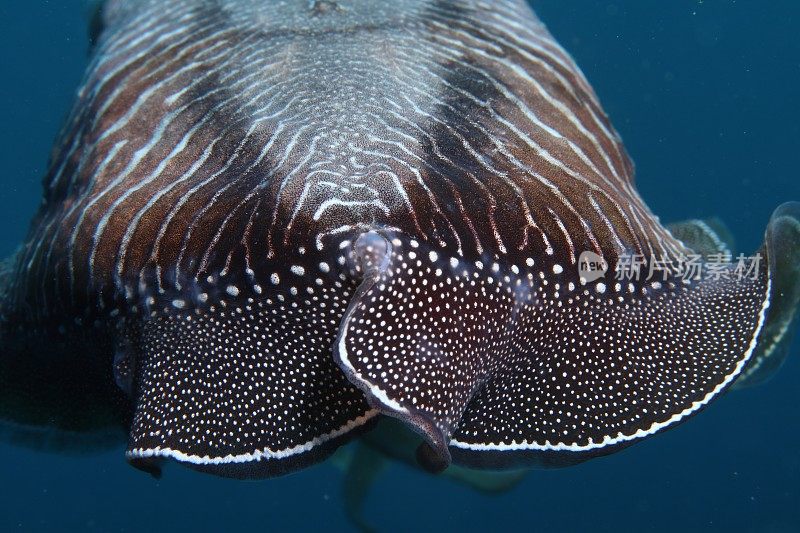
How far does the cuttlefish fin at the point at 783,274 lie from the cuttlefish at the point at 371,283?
1 cm

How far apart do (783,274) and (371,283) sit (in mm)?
1784

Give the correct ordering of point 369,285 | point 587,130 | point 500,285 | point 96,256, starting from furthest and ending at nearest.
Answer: point 587,130, point 96,256, point 500,285, point 369,285

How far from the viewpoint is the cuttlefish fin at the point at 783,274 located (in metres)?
2.71

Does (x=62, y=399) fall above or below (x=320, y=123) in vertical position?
below

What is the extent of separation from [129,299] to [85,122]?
4.59 feet

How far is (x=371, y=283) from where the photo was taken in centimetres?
224

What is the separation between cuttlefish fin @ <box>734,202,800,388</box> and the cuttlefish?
0.05 feet

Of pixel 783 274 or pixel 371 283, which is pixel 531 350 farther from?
pixel 783 274

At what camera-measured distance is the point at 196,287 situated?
8.37 feet

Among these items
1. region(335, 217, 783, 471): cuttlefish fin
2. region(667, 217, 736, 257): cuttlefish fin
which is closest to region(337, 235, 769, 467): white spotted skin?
region(335, 217, 783, 471): cuttlefish fin

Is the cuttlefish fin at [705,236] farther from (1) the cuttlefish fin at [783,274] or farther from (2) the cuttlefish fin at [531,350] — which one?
(2) the cuttlefish fin at [531,350]

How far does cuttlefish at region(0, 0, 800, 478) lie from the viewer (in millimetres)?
2363

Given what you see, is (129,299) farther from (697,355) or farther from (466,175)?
(697,355)

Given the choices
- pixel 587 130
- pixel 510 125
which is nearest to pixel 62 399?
pixel 510 125
